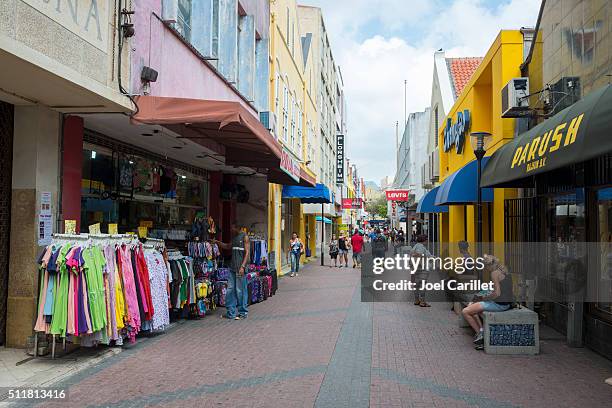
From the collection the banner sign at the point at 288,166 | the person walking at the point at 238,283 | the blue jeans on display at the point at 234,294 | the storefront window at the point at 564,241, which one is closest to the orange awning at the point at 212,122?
the banner sign at the point at 288,166

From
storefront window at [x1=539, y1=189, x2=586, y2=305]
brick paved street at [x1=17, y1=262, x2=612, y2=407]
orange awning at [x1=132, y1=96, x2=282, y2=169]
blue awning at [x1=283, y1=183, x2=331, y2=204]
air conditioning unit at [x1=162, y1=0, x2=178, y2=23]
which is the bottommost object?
brick paved street at [x1=17, y1=262, x2=612, y2=407]

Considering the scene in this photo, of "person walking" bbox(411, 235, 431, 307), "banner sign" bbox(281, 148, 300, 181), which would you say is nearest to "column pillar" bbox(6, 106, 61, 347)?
"banner sign" bbox(281, 148, 300, 181)

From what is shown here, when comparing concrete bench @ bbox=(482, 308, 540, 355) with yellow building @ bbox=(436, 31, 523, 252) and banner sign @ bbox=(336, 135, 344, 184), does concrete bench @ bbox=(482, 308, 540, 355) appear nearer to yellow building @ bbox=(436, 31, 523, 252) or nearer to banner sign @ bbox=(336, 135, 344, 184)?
yellow building @ bbox=(436, 31, 523, 252)

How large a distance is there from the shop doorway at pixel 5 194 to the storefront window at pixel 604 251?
823cm

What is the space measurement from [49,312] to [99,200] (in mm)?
2921

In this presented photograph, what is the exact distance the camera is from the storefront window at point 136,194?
Result: 346 inches

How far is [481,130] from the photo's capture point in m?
14.6

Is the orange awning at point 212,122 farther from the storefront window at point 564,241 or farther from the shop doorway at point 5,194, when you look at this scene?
the storefront window at point 564,241

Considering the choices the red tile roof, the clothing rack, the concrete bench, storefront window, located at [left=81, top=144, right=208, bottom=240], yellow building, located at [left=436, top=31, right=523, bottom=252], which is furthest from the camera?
the red tile roof

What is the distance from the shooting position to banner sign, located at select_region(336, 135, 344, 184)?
1817 inches

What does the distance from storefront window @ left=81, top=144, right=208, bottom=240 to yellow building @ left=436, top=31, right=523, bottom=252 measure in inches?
249

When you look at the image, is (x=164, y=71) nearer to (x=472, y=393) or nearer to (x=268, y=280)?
(x=268, y=280)

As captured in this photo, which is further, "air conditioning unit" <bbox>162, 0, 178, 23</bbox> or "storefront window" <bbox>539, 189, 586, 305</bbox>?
"air conditioning unit" <bbox>162, 0, 178, 23</bbox>

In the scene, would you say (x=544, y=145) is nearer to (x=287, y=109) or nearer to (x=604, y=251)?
(x=604, y=251)
